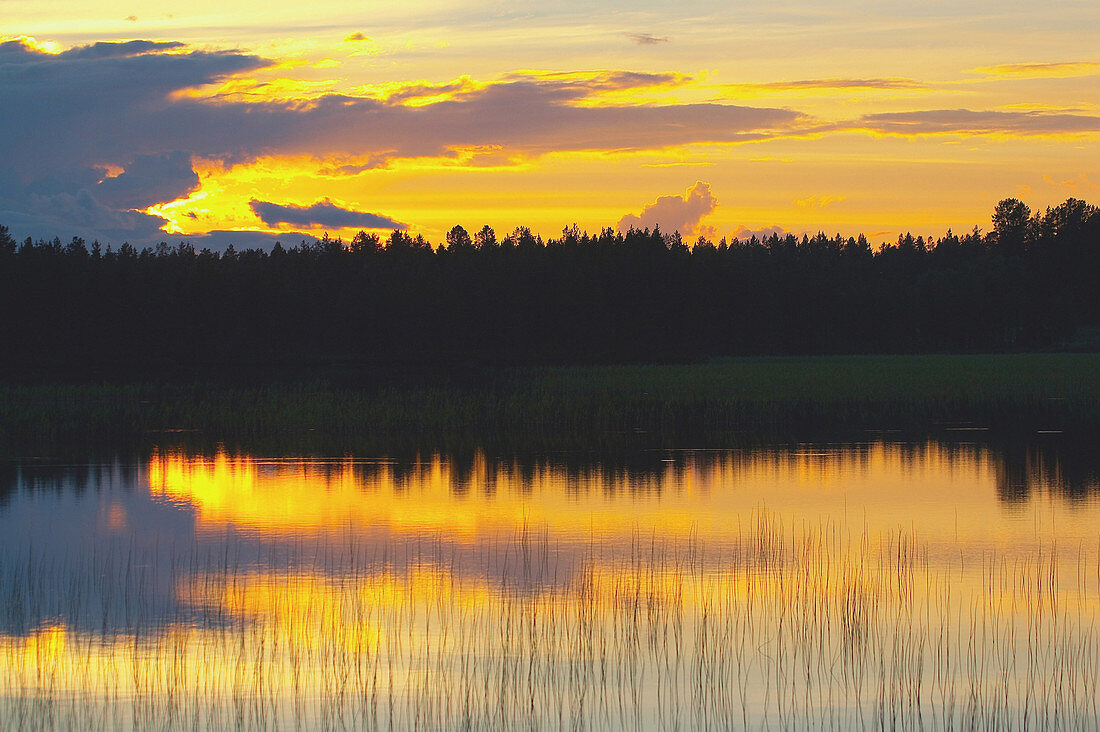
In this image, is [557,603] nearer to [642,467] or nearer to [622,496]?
[622,496]

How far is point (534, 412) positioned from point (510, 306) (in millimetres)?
52109

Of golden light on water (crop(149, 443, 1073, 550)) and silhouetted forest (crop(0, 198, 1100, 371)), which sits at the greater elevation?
silhouetted forest (crop(0, 198, 1100, 371))

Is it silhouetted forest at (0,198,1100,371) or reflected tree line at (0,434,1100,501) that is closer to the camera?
reflected tree line at (0,434,1100,501)

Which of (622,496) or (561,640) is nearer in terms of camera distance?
(561,640)

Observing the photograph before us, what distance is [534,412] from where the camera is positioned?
30.8 meters

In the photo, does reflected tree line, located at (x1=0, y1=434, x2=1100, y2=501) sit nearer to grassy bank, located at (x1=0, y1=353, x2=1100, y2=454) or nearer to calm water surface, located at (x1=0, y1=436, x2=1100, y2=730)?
calm water surface, located at (x1=0, y1=436, x2=1100, y2=730)

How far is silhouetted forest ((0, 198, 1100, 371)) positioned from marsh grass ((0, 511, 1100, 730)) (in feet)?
182

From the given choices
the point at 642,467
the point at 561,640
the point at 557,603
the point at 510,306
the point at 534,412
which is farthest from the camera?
the point at 510,306

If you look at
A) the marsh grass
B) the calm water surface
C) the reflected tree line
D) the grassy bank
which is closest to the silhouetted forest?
the grassy bank

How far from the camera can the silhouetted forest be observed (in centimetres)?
7319

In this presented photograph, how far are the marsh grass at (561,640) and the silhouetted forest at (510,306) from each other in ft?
182

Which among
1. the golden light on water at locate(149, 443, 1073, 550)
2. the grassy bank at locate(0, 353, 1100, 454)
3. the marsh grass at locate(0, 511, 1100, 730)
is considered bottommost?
the golden light on water at locate(149, 443, 1073, 550)

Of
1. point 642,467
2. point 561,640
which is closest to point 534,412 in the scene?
point 642,467

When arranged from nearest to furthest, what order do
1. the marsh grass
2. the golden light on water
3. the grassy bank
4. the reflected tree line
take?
the marsh grass
the golden light on water
the reflected tree line
the grassy bank
